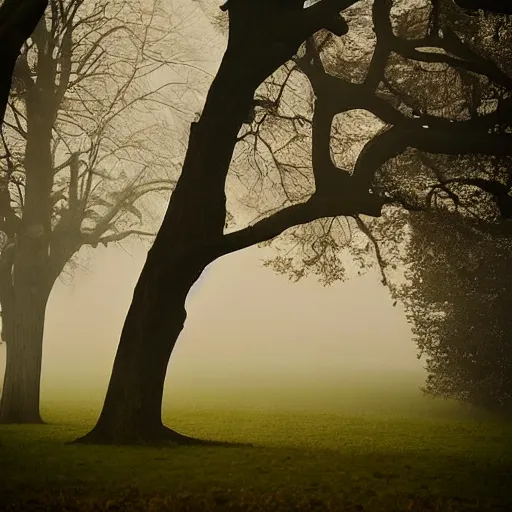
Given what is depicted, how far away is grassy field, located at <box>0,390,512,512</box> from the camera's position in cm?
831

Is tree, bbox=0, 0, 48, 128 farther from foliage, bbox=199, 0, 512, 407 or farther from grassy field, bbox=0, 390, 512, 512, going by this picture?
foliage, bbox=199, 0, 512, 407

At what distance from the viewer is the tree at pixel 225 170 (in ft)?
44.7

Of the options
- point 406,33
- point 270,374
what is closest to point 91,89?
point 406,33

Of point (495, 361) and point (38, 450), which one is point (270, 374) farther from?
point (38, 450)

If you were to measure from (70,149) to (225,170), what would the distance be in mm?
9003

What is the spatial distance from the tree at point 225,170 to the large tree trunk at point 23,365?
7.08m

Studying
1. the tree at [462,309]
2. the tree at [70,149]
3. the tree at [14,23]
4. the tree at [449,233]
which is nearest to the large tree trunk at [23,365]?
the tree at [70,149]

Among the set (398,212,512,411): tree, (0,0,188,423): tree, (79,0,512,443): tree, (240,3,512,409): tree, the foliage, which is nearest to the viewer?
(79,0,512,443): tree

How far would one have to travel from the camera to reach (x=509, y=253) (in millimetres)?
23062

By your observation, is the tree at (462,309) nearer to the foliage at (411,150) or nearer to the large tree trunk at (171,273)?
the foliage at (411,150)

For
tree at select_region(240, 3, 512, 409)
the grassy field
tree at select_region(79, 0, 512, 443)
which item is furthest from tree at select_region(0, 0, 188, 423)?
tree at select_region(79, 0, 512, 443)

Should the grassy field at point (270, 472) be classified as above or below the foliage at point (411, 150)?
below

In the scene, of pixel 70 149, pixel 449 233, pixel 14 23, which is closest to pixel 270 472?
pixel 14 23

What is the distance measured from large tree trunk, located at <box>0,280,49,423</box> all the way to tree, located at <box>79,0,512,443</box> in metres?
7.08
